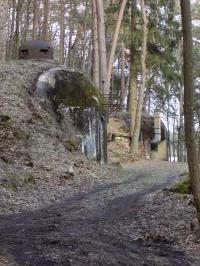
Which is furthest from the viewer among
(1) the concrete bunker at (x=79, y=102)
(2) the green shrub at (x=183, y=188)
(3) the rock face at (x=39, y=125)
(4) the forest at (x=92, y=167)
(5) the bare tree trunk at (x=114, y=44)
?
(5) the bare tree trunk at (x=114, y=44)

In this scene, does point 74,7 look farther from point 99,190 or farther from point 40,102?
point 99,190

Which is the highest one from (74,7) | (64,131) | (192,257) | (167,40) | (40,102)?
(74,7)

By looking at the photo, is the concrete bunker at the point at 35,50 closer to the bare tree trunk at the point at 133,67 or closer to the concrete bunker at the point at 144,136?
the bare tree trunk at the point at 133,67

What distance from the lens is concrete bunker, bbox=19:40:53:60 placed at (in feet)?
64.8

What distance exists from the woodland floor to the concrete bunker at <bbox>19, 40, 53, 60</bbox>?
9699mm

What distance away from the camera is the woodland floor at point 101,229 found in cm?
590

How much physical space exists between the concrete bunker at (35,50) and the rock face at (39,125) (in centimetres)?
109

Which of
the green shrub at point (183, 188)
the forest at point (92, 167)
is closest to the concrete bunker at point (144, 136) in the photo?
the forest at point (92, 167)

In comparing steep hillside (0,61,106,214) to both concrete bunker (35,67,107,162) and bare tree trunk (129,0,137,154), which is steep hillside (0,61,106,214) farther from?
bare tree trunk (129,0,137,154)

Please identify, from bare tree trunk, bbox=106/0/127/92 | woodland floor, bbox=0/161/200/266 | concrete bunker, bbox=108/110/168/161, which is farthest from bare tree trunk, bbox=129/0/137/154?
woodland floor, bbox=0/161/200/266

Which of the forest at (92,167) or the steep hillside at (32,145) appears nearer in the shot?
the forest at (92,167)

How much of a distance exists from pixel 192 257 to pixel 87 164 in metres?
8.00

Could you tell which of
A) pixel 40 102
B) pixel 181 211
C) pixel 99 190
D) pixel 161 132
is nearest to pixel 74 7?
pixel 161 132

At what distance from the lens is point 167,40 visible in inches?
997
